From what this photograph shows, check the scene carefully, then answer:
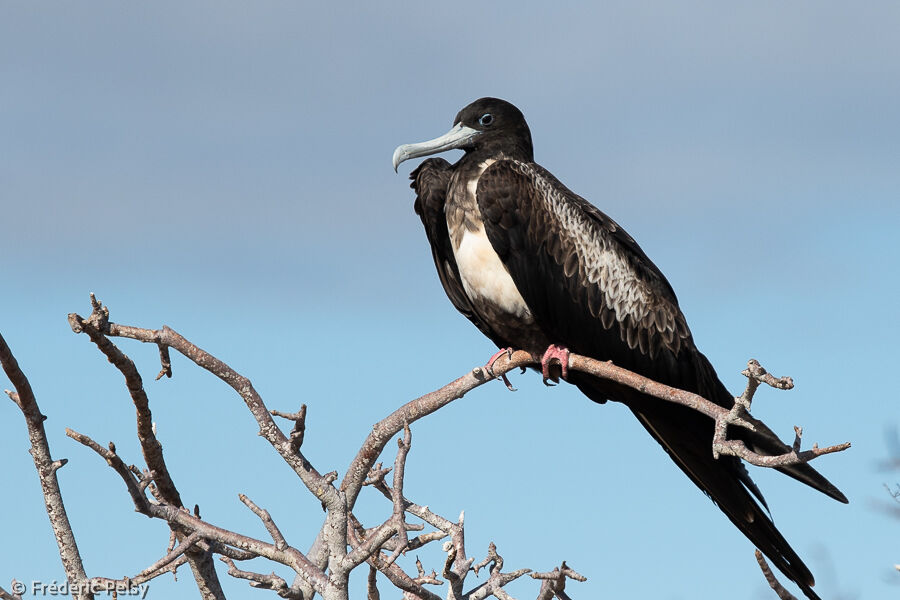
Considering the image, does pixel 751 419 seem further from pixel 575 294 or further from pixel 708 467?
pixel 575 294

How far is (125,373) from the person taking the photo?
5.70 metres

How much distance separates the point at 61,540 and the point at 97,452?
47.3 inches

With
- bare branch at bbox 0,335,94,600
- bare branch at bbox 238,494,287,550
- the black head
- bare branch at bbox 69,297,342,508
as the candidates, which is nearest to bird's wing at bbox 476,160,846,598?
the black head

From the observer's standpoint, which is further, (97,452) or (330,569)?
(330,569)

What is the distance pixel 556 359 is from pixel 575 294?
17.2 inches

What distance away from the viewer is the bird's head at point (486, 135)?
732cm

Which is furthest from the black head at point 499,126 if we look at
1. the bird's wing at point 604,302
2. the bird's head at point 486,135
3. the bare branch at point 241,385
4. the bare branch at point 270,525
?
the bare branch at point 270,525

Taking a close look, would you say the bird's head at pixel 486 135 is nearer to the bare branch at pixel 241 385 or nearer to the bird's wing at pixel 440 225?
the bird's wing at pixel 440 225

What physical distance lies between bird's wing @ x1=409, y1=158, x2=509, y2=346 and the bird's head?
0.45 feet

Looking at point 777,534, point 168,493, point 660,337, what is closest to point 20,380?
point 168,493

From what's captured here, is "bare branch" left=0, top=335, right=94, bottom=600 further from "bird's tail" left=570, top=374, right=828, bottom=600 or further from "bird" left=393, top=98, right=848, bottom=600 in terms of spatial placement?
"bird's tail" left=570, top=374, right=828, bottom=600

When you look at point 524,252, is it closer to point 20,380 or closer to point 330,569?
point 330,569

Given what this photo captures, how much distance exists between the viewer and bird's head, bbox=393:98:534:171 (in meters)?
7.32

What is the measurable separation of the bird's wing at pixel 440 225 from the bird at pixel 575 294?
19mm
